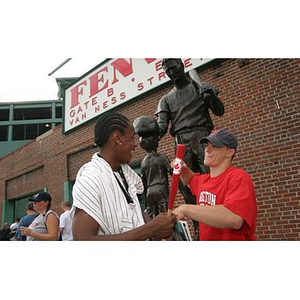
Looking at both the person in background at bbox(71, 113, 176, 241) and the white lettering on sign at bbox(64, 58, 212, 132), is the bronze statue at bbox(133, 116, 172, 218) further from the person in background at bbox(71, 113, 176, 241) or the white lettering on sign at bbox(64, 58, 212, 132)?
the white lettering on sign at bbox(64, 58, 212, 132)

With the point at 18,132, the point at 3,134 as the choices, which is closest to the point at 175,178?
the point at 18,132

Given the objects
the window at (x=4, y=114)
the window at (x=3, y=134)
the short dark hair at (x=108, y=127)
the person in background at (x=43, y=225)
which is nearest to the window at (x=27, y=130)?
the window at (x=3, y=134)

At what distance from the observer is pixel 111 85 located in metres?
8.29

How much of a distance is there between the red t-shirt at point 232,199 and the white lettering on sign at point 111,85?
4.96 meters

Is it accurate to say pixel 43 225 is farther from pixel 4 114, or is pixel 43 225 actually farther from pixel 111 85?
pixel 4 114

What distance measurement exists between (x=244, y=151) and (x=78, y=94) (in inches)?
217

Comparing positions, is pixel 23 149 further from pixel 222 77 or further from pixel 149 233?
pixel 149 233

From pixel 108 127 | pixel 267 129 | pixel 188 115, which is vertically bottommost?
pixel 108 127

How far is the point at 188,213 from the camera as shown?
4.48 ft

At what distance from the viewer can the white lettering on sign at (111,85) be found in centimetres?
714

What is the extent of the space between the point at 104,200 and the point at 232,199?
0.56m

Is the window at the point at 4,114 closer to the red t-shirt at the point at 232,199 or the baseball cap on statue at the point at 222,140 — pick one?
the baseball cap on statue at the point at 222,140

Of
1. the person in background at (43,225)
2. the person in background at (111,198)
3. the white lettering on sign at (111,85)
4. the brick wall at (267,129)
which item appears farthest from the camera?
the white lettering on sign at (111,85)

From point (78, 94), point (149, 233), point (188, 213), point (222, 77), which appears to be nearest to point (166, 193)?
point (188, 213)
